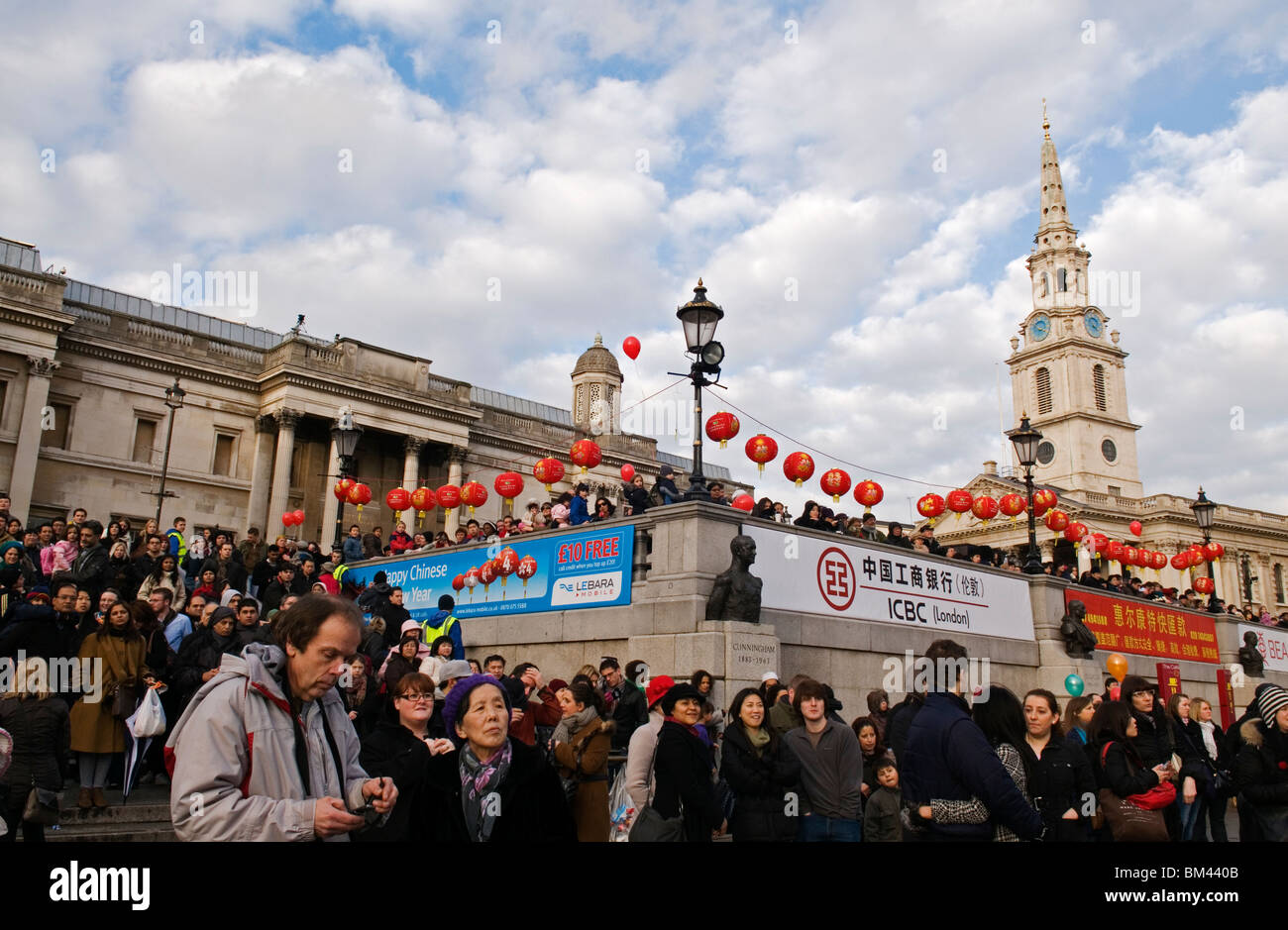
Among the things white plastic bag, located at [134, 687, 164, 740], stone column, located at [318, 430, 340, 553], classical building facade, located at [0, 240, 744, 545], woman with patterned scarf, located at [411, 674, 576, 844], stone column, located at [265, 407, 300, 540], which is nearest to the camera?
woman with patterned scarf, located at [411, 674, 576, 844]

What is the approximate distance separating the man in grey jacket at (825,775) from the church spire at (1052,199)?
8573 centimetres

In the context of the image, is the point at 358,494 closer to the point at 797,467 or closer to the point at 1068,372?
the point at 797,467

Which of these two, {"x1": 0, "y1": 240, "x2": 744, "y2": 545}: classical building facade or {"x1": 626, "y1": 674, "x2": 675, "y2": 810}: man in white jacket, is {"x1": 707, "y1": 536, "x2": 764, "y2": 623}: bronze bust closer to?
{"x1": 626, "y1": 674, "x2": 675, "y2": 810}: man in white jacket

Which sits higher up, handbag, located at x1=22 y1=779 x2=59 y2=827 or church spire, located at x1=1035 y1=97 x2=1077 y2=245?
church spire, located at x1=1035 y1=97 x2=1077 y2=245

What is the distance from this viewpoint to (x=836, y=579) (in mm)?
14906

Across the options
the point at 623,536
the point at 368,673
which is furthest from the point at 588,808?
the point at 623,536

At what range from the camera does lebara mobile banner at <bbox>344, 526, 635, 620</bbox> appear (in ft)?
47.0

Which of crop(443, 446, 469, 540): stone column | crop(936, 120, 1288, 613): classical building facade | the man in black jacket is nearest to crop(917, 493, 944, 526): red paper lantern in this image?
the man in black jacket

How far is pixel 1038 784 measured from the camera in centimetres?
547

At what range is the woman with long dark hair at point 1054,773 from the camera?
216 inches

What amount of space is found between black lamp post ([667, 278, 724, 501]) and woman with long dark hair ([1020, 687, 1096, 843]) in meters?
7.47

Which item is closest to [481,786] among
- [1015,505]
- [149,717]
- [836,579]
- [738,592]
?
[149,717]
